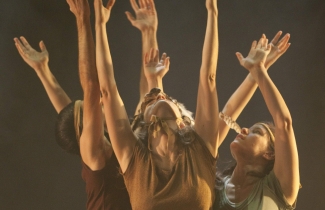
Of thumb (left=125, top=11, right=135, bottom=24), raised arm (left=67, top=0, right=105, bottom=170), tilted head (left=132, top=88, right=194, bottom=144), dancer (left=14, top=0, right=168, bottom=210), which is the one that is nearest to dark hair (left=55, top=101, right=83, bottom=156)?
dancer (left=14, top=0, right=168, bottom=210)

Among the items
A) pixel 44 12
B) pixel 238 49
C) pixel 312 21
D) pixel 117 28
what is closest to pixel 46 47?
pixel 44 12

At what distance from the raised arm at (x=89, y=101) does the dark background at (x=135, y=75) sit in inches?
15.9

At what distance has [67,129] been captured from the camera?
195 cm

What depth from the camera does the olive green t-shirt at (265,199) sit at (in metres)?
1.88

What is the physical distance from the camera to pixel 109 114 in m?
1.74

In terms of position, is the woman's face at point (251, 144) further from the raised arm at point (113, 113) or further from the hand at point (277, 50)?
the raised arm at point (113, 113)

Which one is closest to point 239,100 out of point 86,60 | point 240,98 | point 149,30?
point 240,98

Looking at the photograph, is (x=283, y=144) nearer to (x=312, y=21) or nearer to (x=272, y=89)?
(x=272, y=89)

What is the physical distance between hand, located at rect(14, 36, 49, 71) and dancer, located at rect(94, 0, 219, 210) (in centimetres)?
42

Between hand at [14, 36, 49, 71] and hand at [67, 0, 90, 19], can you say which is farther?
hand at [14, 36, 49, 71]

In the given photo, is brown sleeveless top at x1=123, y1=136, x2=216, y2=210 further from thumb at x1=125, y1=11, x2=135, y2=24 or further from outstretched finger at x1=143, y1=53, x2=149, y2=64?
thumb at x1=125, y1=11, x2=135, y2=24

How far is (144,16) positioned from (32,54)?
48 cm

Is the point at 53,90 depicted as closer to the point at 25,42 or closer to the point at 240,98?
the point at 25,42

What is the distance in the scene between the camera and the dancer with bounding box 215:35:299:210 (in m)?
1.85
